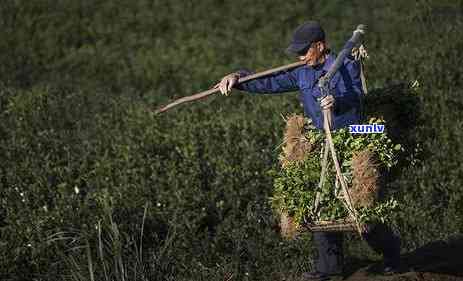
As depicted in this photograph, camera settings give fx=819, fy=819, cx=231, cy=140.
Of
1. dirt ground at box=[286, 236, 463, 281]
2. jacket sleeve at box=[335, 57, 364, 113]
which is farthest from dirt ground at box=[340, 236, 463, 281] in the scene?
jacket sleeve at box=[335, 57, 364, 113]

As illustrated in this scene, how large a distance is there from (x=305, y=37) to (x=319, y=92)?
0.48m

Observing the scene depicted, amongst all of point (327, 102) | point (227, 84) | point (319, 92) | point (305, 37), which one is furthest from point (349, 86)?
point (227, 84)

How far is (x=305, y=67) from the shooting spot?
7027mm

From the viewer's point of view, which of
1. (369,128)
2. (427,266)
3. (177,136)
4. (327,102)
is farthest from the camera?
(177,136)

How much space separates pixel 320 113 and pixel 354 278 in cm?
160

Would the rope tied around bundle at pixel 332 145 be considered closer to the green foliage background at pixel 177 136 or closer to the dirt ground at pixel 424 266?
the dirt ground at pixel 424 266

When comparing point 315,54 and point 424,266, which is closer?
point 315,54

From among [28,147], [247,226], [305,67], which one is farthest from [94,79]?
[305,67]

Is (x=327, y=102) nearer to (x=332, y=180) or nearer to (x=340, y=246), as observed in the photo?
(x=332, y=180)

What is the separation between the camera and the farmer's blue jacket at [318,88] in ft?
22.4

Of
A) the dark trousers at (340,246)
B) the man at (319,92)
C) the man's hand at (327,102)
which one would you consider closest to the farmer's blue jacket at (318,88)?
the man at (319,92)

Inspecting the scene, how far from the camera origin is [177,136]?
11969 millimetres

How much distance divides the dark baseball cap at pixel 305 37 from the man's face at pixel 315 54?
0.14 ft

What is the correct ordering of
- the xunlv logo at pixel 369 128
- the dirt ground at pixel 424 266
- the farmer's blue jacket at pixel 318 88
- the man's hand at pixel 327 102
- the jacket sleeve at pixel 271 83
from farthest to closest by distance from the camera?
1. the dirt ground at pixel 424 266
2. the jacket sleeve at pixel 271 83
3. the farmer's blue jacket at pixel 318 88
4. the xunlv logo at pixel 369 128
5. the man's hand at pixel 327 102
